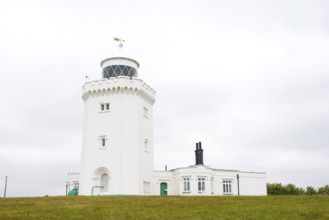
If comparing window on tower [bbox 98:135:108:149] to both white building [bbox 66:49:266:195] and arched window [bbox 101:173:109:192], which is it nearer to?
white building [bbox 66:49:266:195]

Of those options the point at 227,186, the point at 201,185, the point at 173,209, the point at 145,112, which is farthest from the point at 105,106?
the point at 173,209

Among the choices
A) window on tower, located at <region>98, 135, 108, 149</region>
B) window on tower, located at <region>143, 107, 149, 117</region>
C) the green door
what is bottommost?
the green door

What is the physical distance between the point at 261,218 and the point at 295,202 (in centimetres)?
572

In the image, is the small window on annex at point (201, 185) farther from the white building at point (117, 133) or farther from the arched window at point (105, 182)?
the arched window at point (105, 182)

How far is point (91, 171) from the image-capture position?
123ft

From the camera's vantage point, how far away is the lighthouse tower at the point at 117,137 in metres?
36.7

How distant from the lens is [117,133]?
37.4 meters

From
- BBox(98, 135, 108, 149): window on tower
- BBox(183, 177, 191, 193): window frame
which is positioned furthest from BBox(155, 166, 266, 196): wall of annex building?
BBox(98, 135, 108, 149): window on tower

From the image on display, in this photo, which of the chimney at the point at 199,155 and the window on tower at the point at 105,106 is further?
the chimney at the point at 199,155

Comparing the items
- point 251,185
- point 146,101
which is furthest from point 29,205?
point 251,185

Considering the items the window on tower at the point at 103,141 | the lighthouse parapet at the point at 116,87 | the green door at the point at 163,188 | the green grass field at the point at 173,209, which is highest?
the lighthouse parapet at the point at 116,87

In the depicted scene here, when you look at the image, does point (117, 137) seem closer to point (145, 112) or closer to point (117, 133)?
point (117, 133)

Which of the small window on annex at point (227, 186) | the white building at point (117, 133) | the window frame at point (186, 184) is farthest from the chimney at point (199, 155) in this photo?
the white building at point (117, 133)

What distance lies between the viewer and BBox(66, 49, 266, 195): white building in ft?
120
